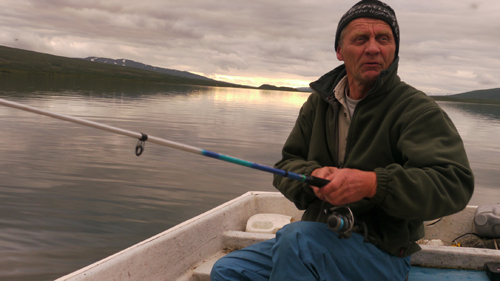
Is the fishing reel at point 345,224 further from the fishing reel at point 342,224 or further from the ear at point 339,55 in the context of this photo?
the ear at point 339,55

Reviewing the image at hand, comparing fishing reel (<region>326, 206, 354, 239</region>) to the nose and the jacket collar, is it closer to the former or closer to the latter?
the jacket collar

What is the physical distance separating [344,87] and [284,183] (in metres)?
0.80

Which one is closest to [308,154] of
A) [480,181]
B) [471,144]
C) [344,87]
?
[344,87]

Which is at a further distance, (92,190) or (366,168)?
(92,190)

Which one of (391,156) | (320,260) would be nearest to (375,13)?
(391,156)

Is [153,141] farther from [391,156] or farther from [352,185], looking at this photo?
[391,156]

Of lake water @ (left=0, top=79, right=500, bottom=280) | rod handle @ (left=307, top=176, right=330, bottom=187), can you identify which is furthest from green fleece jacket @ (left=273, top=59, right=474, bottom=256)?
lake water @ (left=0, top=79, right=500, bottom=280)

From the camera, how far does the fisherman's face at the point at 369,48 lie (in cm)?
263

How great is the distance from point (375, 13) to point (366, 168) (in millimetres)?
998

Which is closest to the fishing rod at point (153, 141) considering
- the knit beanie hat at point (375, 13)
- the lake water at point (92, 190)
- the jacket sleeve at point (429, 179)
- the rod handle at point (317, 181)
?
the rod handle at point (317, 181)

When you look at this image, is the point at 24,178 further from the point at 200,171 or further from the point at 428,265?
the point at 428,265

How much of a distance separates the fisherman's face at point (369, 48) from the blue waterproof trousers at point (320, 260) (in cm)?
102

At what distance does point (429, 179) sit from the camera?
209cm

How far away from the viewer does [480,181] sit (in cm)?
1493
